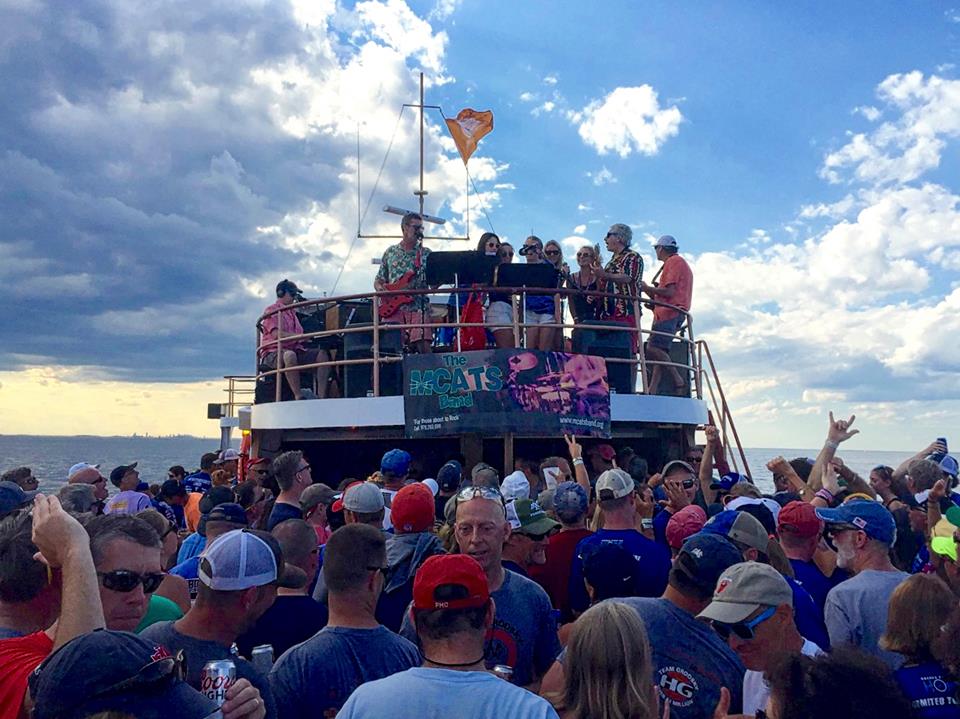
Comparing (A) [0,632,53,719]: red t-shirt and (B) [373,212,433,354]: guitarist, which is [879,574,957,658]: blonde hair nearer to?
(A) [0,632,53,719]: red t-shirt

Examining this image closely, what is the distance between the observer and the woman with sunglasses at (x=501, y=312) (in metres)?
10.0

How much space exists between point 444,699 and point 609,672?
54 centimetres

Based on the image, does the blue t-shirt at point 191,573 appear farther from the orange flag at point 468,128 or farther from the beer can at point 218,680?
the orange flag at point 468,128

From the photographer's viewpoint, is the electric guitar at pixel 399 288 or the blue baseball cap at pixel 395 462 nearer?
the blue baseball cap at pixel 395 462

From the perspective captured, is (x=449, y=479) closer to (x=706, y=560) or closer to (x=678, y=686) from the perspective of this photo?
(x=706, y=560)

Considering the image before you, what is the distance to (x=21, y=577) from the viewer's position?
2.60 m

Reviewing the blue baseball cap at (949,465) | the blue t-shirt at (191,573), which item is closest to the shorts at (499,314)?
the blue baseball cap at (949,465)

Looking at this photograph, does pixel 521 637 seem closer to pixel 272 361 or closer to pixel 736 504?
pixel 736 504

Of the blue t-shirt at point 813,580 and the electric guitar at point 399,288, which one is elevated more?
the electric guitar at point 399,288

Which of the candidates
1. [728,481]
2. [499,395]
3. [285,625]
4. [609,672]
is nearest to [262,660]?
[285,625]

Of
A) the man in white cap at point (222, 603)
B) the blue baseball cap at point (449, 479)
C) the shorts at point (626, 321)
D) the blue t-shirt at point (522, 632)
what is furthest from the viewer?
the shorts at point (626, 321)

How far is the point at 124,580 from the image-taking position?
2721 mm

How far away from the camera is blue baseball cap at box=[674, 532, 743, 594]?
9.62ft

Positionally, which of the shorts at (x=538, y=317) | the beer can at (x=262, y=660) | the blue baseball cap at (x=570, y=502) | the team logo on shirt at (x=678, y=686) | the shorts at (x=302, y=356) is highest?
the shorts at (x=538, y=317)
